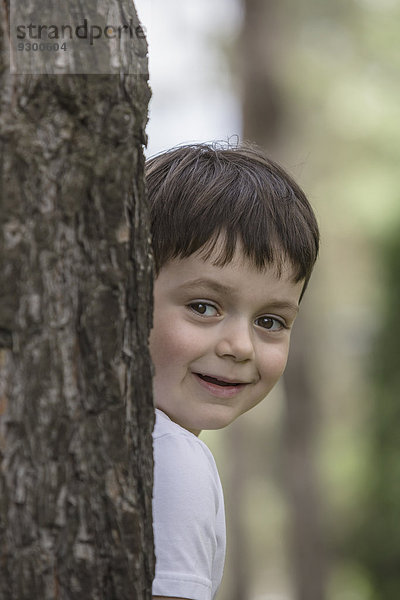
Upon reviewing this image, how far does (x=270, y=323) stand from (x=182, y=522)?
605 millimetres

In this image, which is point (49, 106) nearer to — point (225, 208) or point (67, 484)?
point (67, 484)

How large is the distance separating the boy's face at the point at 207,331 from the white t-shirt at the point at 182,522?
232 mm

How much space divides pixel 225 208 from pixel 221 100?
39.0 ft

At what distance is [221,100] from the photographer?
13758mm

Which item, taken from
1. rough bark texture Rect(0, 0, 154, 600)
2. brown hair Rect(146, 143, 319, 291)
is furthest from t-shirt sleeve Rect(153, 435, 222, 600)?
brown hair Rect(146, 143, 319, 291)

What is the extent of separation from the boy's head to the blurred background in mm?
911

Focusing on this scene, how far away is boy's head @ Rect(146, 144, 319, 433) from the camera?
7.06 feet

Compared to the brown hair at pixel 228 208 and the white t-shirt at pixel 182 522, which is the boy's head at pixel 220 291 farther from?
the white t-shirt at pixel 182 522

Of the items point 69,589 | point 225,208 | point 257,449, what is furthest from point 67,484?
point 257,449

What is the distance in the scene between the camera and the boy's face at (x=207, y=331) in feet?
7.04

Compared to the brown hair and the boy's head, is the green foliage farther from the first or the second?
the boy's head

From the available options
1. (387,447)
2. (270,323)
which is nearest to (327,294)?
(387,447)

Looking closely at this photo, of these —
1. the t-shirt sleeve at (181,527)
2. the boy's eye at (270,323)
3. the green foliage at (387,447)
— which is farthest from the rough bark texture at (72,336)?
the green foliage at (387,447)

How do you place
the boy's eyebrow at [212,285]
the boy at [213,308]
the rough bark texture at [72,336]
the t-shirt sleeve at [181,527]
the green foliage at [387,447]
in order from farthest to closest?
the green foliage at [387,447] → the boy's eyebrow at [212,285] → the boy at [213,308] → the t-shirt sleeve at [181,527] → the rough bark texture at [72,336]
